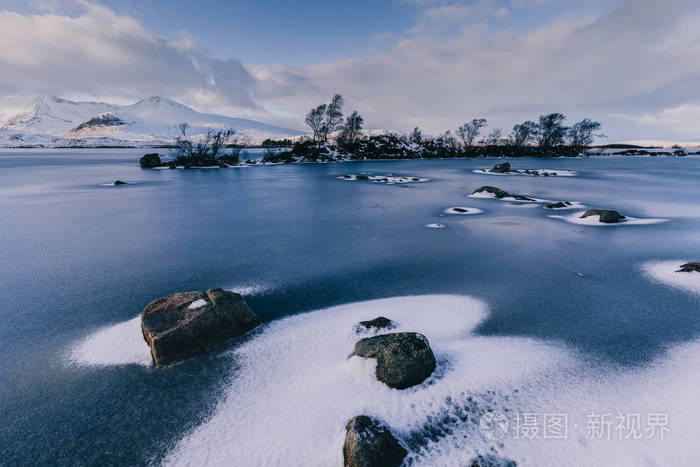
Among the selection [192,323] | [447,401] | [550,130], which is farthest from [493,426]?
[550,130]

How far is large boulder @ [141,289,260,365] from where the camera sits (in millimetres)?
5207

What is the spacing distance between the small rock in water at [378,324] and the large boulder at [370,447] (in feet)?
7.74

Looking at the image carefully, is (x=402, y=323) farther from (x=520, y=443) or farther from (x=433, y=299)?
(x=520, y=443)

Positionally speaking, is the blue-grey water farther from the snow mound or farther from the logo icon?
the logo icon

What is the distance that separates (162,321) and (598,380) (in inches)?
306

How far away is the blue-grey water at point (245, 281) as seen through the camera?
4305 millimetres

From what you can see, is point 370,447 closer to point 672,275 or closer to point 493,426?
point 493,426

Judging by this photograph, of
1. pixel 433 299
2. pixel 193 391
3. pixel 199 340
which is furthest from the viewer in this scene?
pixel 433 299

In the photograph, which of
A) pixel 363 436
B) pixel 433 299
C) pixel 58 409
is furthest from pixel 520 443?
pixel 58 409

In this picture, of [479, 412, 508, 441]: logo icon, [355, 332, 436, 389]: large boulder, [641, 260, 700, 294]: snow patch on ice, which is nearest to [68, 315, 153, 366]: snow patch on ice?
[355, 332, 436, 389]: large boulder

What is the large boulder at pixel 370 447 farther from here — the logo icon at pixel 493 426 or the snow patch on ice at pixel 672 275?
the snow patch on ice at pixel 672 275

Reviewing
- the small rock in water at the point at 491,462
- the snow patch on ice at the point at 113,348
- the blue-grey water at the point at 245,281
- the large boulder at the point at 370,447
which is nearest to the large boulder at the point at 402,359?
the large boulder at the point at 370,447

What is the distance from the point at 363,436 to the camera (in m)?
3.49

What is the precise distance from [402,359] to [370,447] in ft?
4.57
